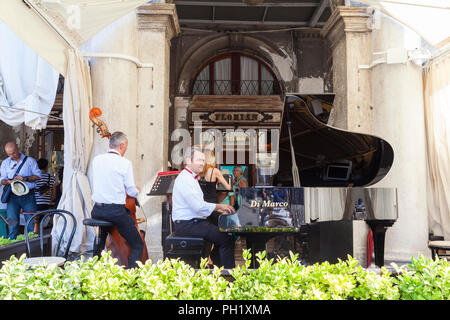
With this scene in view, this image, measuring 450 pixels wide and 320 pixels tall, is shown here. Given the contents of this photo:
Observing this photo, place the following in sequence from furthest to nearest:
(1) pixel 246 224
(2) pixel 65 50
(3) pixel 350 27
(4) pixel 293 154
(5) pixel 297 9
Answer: (5) pixel 297 9 → (3) pixel 350 27 → (2) pixel 65 50 → (4) pixel 293 154 → (1) pixel 246 224

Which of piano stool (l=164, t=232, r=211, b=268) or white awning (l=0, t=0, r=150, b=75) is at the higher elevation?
white awning (l=0, t=0, r=150, b=75)

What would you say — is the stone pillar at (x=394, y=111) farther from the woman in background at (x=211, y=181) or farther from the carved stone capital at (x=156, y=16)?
the carved stone capital at (x=156, y=16)

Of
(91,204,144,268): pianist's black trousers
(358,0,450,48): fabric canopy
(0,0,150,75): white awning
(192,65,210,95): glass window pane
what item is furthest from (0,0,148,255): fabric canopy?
(192,65,210,95): glass window pane

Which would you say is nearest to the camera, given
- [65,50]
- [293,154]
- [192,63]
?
[293,154]

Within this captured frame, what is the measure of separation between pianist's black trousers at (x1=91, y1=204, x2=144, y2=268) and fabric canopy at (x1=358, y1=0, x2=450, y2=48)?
12.7ft

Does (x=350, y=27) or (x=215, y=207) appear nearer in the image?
(x=215, y=207)

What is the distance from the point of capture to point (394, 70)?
5289 millimetres

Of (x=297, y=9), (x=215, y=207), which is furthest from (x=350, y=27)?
(x=297, y=9)

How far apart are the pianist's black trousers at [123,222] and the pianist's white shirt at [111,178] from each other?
0.21 feet

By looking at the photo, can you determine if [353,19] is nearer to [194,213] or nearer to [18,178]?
[194,213]

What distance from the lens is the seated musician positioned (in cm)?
345

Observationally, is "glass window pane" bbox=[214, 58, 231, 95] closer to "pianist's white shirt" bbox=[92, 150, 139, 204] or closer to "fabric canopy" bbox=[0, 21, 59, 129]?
"fabric canopy" bbox=[0, 21, 59, 129]

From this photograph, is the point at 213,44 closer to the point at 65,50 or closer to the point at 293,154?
the point at 65,50

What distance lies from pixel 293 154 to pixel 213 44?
23.0 feet
